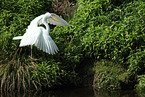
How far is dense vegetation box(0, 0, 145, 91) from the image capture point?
7.04 metres

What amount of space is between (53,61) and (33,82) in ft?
2.76

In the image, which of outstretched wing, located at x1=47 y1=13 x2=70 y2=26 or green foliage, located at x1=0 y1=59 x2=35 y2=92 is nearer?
green foliage, located at x1=0 y1=59 x2=35 y2=92

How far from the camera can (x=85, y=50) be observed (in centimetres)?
763

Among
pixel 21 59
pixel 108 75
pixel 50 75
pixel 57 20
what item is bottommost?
pixel 108 75

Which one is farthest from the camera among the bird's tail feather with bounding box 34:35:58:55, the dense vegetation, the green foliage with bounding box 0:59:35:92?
the dense vegetation

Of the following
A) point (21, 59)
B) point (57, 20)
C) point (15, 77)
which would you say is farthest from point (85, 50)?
point (15, 77)

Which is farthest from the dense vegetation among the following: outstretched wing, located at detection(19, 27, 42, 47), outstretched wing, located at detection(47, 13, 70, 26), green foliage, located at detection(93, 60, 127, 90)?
outstretched wing, located at detection(19, 27, 42, 47)

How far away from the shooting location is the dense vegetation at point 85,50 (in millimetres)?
7043

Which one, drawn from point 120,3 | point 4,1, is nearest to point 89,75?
point 120,3

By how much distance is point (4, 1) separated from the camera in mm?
8375

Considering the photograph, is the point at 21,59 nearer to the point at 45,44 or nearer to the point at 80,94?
the point at 45,44

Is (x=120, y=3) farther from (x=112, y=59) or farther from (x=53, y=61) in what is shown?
(x=53, y=61)

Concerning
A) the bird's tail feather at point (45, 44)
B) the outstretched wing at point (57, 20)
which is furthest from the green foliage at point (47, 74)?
the outstretched wing at point (57, 20)

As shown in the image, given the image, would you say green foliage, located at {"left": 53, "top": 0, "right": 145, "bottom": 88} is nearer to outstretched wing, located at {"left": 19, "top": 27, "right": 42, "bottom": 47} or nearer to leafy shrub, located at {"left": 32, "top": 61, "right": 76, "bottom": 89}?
leafy shrub, located at {"left": 32, "top": 61, "right": 76, "bottom": 89}
